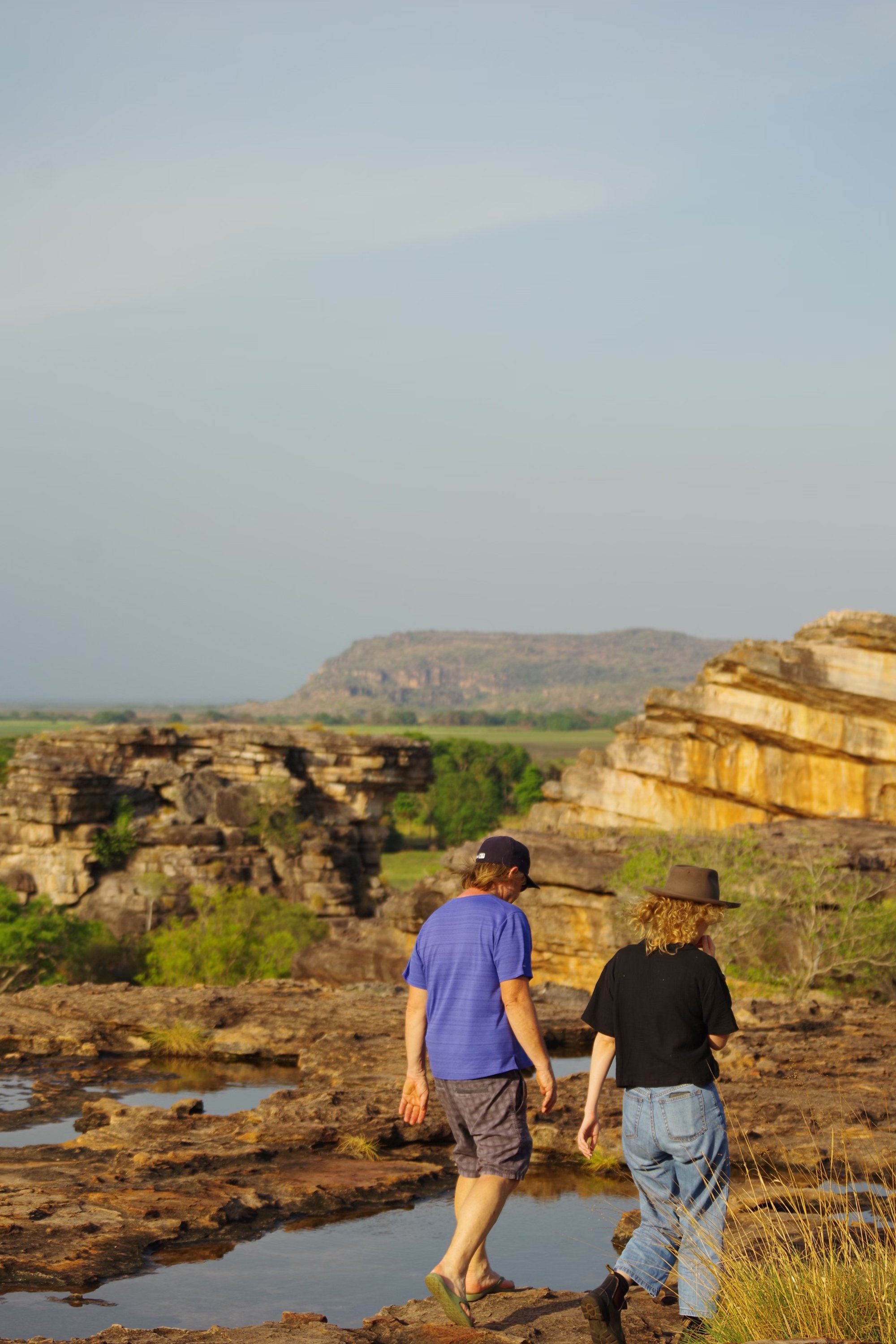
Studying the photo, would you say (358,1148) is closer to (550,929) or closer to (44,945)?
(550,929)

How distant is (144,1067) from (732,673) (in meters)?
21.9

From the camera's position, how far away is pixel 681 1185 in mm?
5738

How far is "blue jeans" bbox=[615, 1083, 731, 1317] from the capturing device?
5.56m

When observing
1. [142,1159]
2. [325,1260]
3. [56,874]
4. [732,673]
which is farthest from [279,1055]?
[56,874]

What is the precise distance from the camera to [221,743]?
4775cm

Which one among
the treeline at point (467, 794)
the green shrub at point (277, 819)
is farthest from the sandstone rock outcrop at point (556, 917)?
the treeline at point (467, 794)

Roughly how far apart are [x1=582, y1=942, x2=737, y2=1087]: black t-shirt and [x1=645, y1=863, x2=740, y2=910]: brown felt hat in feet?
0.70

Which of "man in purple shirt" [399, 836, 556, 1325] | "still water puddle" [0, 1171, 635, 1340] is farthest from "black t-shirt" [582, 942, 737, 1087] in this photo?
"still water puddle" [0, 1171, 635, 1340]

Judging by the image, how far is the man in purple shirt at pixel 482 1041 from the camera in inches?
236

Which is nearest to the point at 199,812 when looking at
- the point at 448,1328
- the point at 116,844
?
the point at 116,844

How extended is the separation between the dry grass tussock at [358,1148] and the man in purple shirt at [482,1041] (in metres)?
3.33

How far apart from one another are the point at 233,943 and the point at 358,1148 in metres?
16.5

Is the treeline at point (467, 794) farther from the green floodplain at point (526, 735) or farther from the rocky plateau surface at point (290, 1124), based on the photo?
the rocky plateau surface at point (290, 1124)

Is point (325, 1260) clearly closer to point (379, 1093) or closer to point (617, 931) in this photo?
point (379, 1093)
